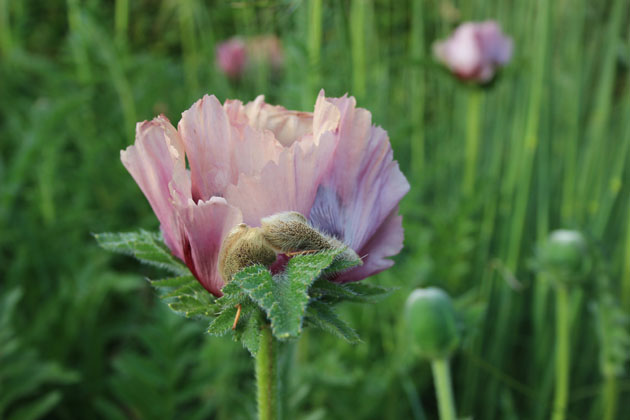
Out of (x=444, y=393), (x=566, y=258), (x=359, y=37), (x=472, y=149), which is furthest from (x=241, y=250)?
(x=472, y=149)

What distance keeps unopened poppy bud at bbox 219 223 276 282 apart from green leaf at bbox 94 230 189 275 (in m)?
0.06

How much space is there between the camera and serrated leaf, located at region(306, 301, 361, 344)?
1.24 feet

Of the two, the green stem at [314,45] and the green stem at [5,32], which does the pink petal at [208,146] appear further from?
the green stem at [5,32]

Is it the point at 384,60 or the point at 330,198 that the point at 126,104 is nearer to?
the point at 384,60

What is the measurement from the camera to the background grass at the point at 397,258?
91 cm

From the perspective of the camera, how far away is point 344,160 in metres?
0.42

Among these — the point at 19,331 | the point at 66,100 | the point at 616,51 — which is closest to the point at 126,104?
the point at 66,100

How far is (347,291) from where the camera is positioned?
0.40 metres

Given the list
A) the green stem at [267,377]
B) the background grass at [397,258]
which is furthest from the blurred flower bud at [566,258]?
the green stem at [267,377]

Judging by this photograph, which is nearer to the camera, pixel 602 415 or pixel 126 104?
pixel 602 415

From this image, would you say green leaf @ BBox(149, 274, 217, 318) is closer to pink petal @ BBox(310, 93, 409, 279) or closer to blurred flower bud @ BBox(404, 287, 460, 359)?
pink petal @ BBox(310, 93, 409, 279)

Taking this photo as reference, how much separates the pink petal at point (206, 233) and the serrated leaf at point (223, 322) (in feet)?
0.09

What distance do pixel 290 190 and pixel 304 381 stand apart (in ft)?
1.92

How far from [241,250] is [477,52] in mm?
1124
